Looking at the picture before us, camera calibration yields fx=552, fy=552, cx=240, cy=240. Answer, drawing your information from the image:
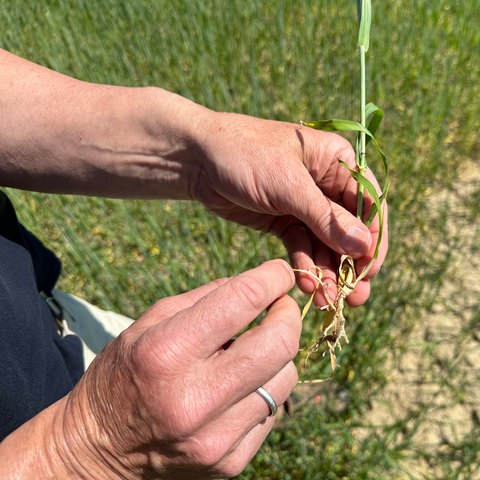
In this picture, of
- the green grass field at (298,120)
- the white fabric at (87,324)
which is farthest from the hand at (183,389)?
the green grass field at (298,120)

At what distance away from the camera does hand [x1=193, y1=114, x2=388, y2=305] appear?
916 mm

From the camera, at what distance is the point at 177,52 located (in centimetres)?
235

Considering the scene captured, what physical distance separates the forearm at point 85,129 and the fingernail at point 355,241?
31cm

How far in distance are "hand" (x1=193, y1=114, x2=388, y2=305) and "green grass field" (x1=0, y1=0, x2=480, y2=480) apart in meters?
0.45

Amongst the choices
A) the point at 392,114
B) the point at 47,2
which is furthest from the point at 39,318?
the point at 47,2

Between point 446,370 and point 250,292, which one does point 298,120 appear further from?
point 250,292

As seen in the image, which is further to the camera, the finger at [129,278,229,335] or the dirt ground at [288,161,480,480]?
the dirt ground at [288,161,480,480]

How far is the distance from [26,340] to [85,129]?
392 mm

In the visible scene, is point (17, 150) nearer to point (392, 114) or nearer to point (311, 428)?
point (311, 428)

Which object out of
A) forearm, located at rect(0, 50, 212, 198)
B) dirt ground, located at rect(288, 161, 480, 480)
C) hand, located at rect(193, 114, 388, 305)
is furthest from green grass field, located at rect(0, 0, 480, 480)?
forearm, located at rect(0, 50, 212, 198)

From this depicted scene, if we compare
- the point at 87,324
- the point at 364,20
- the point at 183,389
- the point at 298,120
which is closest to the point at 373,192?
the point at 364,20

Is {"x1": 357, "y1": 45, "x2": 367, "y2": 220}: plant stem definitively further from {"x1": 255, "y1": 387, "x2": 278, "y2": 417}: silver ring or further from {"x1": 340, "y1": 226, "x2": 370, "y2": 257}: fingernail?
{"x1": 255, "y1": 387, "x2": 278, "y2": 417}: silver ring

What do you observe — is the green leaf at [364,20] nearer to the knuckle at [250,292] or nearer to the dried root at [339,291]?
the dried root at [339,291]

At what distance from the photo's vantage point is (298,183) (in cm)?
91
